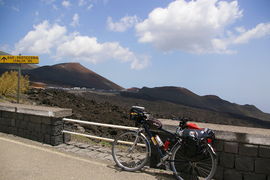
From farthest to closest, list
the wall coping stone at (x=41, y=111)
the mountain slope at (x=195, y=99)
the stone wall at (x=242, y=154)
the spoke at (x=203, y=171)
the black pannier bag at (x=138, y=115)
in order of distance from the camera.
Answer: the mountain slope at (x=195, y=99)
the wall coping stone at (x=41, y=111)
the black pannier bag at (x=138, y=115)
the spoke at (x=203, y=171)
the stone wall at (x=242, y=154)

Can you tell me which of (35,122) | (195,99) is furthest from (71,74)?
(35,122)

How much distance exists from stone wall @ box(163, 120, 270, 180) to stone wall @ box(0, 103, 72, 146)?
13.1 feet

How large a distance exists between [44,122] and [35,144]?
0.60 m

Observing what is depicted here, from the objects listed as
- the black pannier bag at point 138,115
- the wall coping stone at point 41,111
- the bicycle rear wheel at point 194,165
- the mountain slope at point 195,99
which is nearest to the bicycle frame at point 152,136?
the black pannier bag at point 138,115

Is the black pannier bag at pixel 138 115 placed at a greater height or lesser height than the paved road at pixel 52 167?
greater

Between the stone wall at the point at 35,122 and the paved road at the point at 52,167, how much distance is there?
576mm

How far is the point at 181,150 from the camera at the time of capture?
4.10 metres

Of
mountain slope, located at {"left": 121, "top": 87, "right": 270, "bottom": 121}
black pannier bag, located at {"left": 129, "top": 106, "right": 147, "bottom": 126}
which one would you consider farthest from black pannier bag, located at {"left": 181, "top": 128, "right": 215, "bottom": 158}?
mountain slope, located at {"left": 121, "top": 87, "right": 270, "bottom": 121}

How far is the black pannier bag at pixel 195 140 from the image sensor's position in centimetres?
375

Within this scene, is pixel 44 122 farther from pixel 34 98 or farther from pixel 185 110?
pixel 185 110

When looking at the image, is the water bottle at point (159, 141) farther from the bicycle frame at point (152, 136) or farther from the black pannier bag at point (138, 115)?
the black pannier bag at point (138, 115)

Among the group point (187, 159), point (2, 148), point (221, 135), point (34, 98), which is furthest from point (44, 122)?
point (34, 98)

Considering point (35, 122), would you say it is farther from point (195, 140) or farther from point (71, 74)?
point (71, 74)

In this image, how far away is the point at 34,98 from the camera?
18.8m
